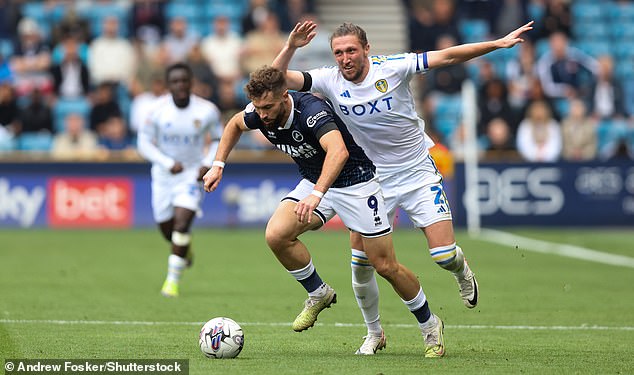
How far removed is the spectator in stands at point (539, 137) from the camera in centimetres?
2442

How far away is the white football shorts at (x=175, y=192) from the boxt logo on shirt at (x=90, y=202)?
853 centimetres

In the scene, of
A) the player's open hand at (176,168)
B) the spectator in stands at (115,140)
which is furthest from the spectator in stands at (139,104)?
the player's open hand at (176,168)

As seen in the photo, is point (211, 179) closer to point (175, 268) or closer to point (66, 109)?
point (175, 268)

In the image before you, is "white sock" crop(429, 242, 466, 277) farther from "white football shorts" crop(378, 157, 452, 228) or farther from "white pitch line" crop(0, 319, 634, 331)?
"white pitch line" crop(0, 319, 634, 331)

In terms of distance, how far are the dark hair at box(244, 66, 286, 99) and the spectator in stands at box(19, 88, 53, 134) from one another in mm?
16275

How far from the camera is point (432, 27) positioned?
26688 mm

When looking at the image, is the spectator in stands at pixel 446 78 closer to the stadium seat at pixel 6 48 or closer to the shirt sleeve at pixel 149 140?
the stadium seat at pixel 6 48

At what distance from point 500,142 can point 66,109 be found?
876cm

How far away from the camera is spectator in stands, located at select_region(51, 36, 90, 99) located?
24891 millimetres

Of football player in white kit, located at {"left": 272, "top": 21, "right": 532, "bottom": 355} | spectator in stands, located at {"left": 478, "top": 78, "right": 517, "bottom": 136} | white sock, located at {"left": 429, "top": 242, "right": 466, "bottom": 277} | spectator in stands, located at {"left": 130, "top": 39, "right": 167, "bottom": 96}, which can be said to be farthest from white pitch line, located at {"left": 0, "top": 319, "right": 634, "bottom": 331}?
spectator in stands, located at {"left": 478, "top": 78, "right": 517, "bottom": 136}

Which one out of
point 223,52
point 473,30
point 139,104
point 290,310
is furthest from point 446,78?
point 290,310

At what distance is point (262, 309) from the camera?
12492 millimetres

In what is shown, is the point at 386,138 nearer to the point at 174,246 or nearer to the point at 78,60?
the point at 174,246

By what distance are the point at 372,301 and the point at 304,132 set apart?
1505mm
